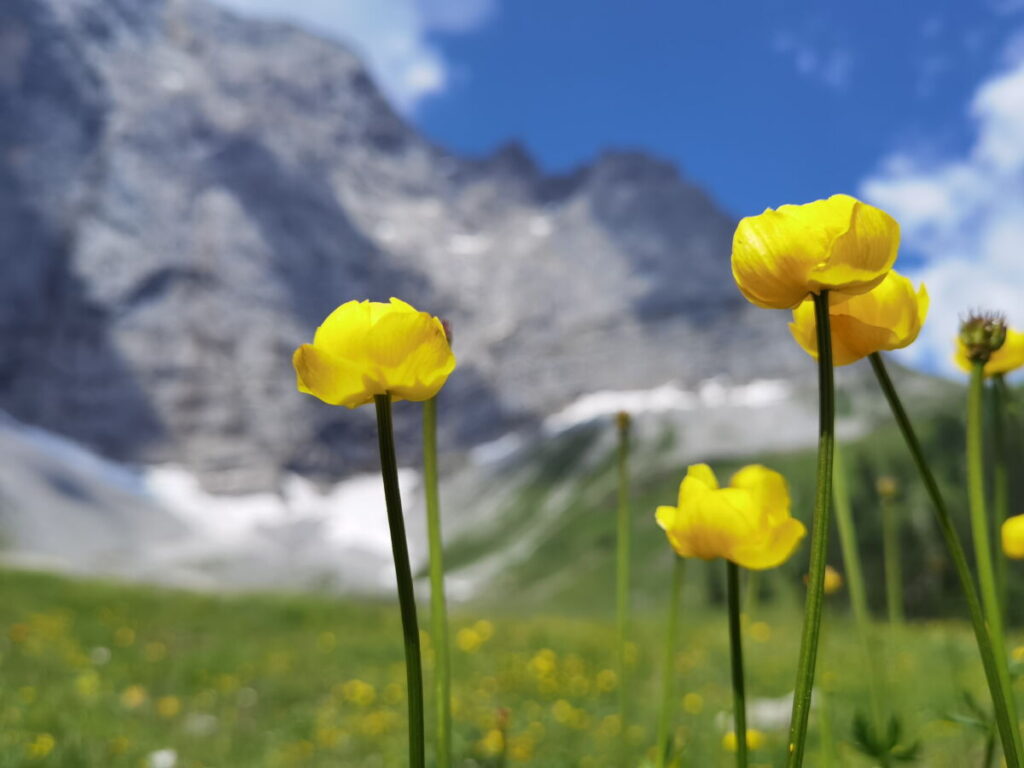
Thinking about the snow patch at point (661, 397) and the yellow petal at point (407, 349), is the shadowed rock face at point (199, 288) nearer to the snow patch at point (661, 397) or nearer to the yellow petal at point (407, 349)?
the snow patch at point (661, 397)

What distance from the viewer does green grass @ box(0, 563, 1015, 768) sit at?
498cm

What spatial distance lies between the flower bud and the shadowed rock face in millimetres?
162881

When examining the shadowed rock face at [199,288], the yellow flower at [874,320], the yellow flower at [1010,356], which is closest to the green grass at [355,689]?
the yellow flower at [1010,356]

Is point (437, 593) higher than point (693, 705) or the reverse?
higher

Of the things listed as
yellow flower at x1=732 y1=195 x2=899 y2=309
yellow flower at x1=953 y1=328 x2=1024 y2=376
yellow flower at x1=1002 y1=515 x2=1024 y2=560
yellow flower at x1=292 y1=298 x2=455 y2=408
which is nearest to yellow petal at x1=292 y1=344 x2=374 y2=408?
yellow flower at x1=292 y1=298 x2=455 y2=408

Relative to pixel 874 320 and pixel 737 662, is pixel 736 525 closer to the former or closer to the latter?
pixel 737 662

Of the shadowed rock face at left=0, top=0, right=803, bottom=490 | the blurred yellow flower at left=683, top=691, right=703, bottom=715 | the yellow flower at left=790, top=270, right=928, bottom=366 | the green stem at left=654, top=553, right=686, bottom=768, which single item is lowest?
the blurred yellow flower at left=683, top=691, right=703, bottom=715

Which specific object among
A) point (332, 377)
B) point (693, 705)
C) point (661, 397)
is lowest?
point (693, 705)

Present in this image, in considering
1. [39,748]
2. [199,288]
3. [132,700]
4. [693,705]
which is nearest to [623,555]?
[39,748]

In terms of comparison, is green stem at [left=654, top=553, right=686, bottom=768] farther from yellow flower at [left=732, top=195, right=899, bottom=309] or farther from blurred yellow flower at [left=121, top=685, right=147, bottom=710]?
blurred yellow flower at [left=121, top=685, right=147, bottom=710]

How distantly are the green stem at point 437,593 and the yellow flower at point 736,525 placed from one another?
45 cm

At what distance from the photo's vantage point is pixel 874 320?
4.69 ft

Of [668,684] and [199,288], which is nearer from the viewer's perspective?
[668,684]

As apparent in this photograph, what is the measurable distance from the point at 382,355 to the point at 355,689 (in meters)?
7.39
